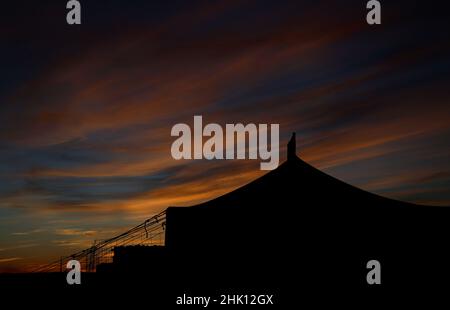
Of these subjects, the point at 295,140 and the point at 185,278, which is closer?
the point at 185,278

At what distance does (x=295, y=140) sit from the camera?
1541 centimetres

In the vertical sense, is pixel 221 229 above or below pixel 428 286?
above

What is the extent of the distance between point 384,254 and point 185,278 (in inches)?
225

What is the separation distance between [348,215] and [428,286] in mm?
2998

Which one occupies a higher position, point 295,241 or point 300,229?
point 300,229

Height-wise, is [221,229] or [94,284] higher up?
[221,229]
